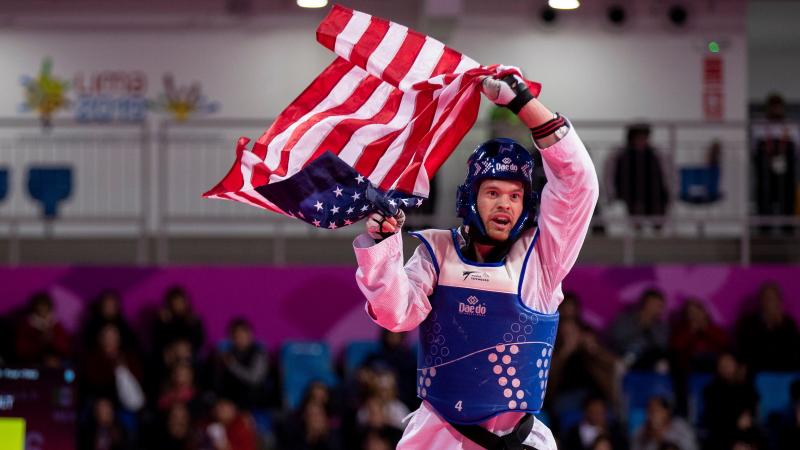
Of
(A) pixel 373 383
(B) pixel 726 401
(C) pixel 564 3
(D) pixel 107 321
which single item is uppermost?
(C) pixel 564 3

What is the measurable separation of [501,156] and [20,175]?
33.3ft

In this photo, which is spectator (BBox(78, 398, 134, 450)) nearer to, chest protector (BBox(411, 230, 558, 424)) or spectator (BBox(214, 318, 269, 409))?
spectator (BBox(214, 318, 269, 409))

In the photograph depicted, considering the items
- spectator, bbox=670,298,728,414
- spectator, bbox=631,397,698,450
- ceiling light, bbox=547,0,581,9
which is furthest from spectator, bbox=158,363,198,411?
ceiling light, bbox=547,0,581,9

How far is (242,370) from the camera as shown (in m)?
12.0

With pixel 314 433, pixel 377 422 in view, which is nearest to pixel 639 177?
pixel 377 422

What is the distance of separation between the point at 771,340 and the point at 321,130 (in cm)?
793

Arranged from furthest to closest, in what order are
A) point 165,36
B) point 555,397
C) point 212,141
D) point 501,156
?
point 165,36
point 212,141
point 555,397
point 501,156

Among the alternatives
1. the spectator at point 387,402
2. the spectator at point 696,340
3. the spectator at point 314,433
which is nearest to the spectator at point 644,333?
the spectator at point 696,340

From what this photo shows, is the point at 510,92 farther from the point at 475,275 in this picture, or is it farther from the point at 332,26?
the point at 332,26

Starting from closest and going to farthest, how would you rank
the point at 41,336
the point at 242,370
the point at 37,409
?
the point at 37,409
the point at 242,370
the point at 41,336

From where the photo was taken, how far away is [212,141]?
13.6 meters

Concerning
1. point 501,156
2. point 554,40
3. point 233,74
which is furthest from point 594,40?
point 501,156

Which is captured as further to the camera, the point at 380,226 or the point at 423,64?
the point at 423,64

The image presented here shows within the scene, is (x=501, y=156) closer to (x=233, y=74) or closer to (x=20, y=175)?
(x=20, y=175)
